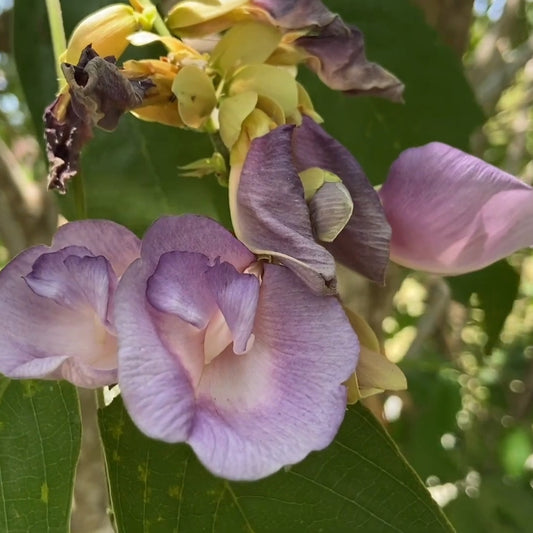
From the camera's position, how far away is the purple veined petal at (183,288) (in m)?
0.26

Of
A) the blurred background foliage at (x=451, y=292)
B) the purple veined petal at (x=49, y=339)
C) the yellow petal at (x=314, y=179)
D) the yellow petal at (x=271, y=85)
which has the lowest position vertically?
the blurred background foliage at (x=451, y=292)

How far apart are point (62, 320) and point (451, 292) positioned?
46 centimetres

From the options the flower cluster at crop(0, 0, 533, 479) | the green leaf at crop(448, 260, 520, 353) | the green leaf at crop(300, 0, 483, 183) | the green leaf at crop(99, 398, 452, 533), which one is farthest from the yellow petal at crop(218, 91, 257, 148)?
the green leaf at crop(448, 260, 520, 353)

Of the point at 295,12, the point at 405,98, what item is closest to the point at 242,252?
the point at 295,12

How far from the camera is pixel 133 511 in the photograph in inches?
14.3

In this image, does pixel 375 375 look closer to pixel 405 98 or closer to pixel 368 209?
pixel 368 209

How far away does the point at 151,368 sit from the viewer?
0.25 metres

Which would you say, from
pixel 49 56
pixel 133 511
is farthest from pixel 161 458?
pixel 49 56

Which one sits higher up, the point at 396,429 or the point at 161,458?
the point at 161,458

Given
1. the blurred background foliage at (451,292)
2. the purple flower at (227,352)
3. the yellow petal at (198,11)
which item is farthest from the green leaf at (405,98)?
the purple flower at (227,352)

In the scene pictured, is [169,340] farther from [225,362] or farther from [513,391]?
[513,391]

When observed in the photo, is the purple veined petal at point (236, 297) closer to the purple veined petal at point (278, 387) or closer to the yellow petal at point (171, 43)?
the purple veined petal at point (278, 387)

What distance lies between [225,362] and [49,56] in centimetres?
33

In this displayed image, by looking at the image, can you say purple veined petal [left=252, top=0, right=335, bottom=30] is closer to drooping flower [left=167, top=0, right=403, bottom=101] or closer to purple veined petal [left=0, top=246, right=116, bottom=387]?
drooping flower [left=167, top=0, right=403, bottom=101]
